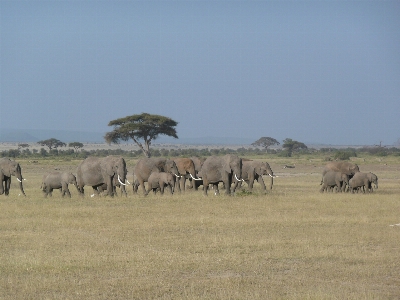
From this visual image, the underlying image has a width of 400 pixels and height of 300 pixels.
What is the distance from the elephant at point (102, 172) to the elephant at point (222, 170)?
334 cm

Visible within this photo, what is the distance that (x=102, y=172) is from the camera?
28.8 m

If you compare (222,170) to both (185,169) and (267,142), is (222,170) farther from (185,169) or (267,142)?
(267,142)

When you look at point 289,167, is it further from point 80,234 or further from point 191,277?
point 191,277

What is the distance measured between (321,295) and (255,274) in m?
1.93

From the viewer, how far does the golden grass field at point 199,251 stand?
35.7ft

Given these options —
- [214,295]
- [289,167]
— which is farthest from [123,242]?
[289,167]

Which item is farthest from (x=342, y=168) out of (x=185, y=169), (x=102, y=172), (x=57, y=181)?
(x=57, y=181)

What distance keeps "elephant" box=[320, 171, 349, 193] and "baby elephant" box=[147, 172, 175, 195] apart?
300 inches

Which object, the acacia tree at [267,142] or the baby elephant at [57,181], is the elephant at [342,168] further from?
the acacia tree at [267,142]

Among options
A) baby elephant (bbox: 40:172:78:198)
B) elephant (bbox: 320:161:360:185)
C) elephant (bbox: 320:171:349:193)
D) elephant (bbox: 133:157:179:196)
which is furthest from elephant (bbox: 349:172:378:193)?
baby elephant (bbox: 40:172:78:198)

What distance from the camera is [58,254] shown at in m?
13.7

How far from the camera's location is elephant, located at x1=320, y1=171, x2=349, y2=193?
107ft

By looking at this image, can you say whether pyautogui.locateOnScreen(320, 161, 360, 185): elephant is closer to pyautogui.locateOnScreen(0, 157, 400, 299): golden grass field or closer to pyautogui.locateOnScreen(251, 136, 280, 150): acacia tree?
pyautogui.locateOnScreen(0, 157, 400, 299): golden grass field

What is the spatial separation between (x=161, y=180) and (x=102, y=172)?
236cm
